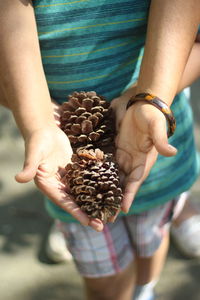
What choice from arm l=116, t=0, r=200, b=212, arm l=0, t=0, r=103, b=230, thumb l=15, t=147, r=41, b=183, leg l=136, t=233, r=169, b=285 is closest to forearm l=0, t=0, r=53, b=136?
arm l=0, t=0, r=103, b=230

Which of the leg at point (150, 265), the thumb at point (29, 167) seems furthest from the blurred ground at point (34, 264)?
the thumb at point (29, 167)

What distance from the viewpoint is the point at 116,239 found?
1.64m

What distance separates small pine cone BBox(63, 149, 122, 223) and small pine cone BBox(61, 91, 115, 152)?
9 centimetres

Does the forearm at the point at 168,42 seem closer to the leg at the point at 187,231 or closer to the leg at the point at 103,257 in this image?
the leg at the point at 103,257

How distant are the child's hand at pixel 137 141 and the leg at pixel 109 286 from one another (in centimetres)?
60

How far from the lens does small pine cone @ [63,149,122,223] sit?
1158 millimetres

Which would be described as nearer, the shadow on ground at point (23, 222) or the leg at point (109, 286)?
the leg at point (109, 286)

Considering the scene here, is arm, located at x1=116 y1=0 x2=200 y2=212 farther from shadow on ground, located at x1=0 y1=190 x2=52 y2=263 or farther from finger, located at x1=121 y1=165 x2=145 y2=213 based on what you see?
shadow on ground, located at x1=0 y1=190 x2=52 y2=263

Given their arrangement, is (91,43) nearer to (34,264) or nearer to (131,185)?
(131,185)

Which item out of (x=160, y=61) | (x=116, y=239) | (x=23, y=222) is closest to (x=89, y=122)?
(x=160, y=61)

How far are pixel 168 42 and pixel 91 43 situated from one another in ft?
0.74

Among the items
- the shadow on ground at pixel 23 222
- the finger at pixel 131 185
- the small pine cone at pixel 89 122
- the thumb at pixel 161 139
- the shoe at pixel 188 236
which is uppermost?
the thumb at pixel 161 139

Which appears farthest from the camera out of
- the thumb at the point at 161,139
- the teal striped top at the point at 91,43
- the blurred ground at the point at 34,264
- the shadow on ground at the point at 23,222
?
the shadow on ground at the point at 23,222

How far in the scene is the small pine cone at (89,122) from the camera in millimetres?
1273
